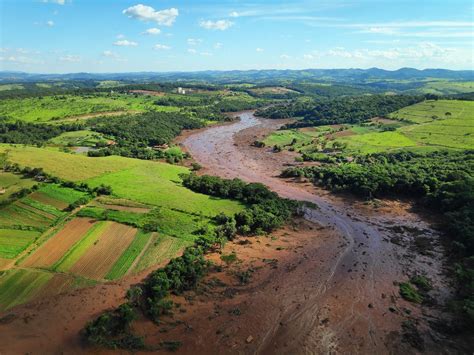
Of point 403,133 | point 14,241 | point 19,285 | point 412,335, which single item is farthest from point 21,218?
point 403,133

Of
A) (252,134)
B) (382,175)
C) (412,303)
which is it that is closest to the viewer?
(412,303)

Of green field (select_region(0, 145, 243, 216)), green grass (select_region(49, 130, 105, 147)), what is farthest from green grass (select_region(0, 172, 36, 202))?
green grass (select_region(49, 130, 105, 147))

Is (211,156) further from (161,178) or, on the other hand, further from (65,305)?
(65,305)

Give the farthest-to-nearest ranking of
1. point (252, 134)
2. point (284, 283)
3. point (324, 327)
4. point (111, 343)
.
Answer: point (252, 134) → point (284, 283) → point (324, 327) → point (111, 343)

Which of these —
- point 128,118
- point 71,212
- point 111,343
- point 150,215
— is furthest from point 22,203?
point 128,118

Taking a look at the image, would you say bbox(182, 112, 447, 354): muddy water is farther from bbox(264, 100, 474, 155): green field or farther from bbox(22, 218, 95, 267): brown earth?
bbox(264, 100, 474, 155): green field
